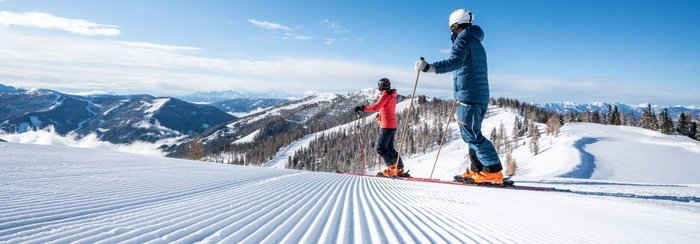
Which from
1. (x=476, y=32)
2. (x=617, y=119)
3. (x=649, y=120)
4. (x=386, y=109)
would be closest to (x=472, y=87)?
(x=476, y=32)

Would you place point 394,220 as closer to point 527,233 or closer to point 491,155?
point 527,233

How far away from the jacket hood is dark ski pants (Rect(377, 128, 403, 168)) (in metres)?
4.28

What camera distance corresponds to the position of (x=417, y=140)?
420ft

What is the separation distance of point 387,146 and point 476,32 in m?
4.62

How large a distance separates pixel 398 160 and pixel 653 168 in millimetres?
28009

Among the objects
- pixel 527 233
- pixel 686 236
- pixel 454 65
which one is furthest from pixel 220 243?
pixel 454 65

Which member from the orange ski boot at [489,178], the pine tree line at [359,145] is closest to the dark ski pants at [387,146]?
the orange ski boot at [489,178]

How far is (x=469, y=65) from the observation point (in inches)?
266

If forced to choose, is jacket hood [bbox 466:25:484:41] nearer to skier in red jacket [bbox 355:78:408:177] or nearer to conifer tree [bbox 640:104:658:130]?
skier in red jacket [bbox 355:78:408:177]

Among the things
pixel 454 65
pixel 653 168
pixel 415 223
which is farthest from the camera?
pixel 653 168

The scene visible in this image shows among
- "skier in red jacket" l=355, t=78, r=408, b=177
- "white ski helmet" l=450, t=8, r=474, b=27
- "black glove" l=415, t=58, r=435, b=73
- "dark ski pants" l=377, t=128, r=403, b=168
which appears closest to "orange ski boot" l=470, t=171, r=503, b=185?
"black glove" l=415, t=58, r=435, b=73

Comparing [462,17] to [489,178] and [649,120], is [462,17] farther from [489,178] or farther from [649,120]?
[649,120]

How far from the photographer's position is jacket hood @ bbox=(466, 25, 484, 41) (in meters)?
6.76

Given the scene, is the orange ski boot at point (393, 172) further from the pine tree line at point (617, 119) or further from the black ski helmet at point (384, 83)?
the pine tree line at point (617, 119)
